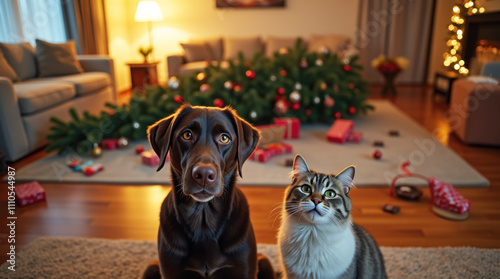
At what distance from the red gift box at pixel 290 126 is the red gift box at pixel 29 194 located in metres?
2.13

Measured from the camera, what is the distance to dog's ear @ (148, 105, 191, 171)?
1120 mm

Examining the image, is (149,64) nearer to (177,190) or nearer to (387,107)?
(387,107)

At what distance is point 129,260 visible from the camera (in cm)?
170

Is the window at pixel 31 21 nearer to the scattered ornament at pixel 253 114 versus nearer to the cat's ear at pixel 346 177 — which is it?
the scattered ornament at pixel 253 114

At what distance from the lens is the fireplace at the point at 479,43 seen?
280 cm

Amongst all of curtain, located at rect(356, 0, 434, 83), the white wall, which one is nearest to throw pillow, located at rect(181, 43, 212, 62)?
the white wall

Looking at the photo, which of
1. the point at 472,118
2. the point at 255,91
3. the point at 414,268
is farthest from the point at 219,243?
the point at 472,118

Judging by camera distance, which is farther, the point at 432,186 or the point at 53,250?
the point at 432,186

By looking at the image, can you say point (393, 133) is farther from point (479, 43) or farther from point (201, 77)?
point (201, 77)

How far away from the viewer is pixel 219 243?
1151 mm

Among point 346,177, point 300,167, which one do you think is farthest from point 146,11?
point 346,177

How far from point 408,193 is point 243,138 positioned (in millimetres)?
1603

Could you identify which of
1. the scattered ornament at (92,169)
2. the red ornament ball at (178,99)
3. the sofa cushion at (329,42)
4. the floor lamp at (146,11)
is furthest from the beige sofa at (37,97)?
the sofa cushion at (329,42)

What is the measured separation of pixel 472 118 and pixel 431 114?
4.44ft
